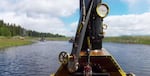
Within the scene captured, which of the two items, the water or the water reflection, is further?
the water

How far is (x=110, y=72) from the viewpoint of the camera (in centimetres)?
1292

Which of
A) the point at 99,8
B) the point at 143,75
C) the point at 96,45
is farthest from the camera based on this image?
the point at 143,75

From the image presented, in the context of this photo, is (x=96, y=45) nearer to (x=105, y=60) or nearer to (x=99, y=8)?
(x=105, y=60)

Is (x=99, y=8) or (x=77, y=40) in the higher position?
(x=99, y=8)

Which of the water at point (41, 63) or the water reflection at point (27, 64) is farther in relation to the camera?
the water at point (41, 63)

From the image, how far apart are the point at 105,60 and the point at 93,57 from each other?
0.58m

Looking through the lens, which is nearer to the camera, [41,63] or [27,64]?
[27,64]

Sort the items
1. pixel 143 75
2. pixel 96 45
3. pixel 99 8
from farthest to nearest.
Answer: pixel 143 75 < pixel 96 45 < pixel 99 8

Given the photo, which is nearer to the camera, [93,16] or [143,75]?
[93,16]

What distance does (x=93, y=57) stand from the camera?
12195 millimetres

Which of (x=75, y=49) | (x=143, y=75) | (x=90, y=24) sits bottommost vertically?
(x=143, y=75)

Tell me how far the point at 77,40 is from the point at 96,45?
5.82ft

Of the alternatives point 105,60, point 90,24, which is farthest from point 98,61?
point 90,24

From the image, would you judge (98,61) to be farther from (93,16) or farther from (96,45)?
(93,16)
